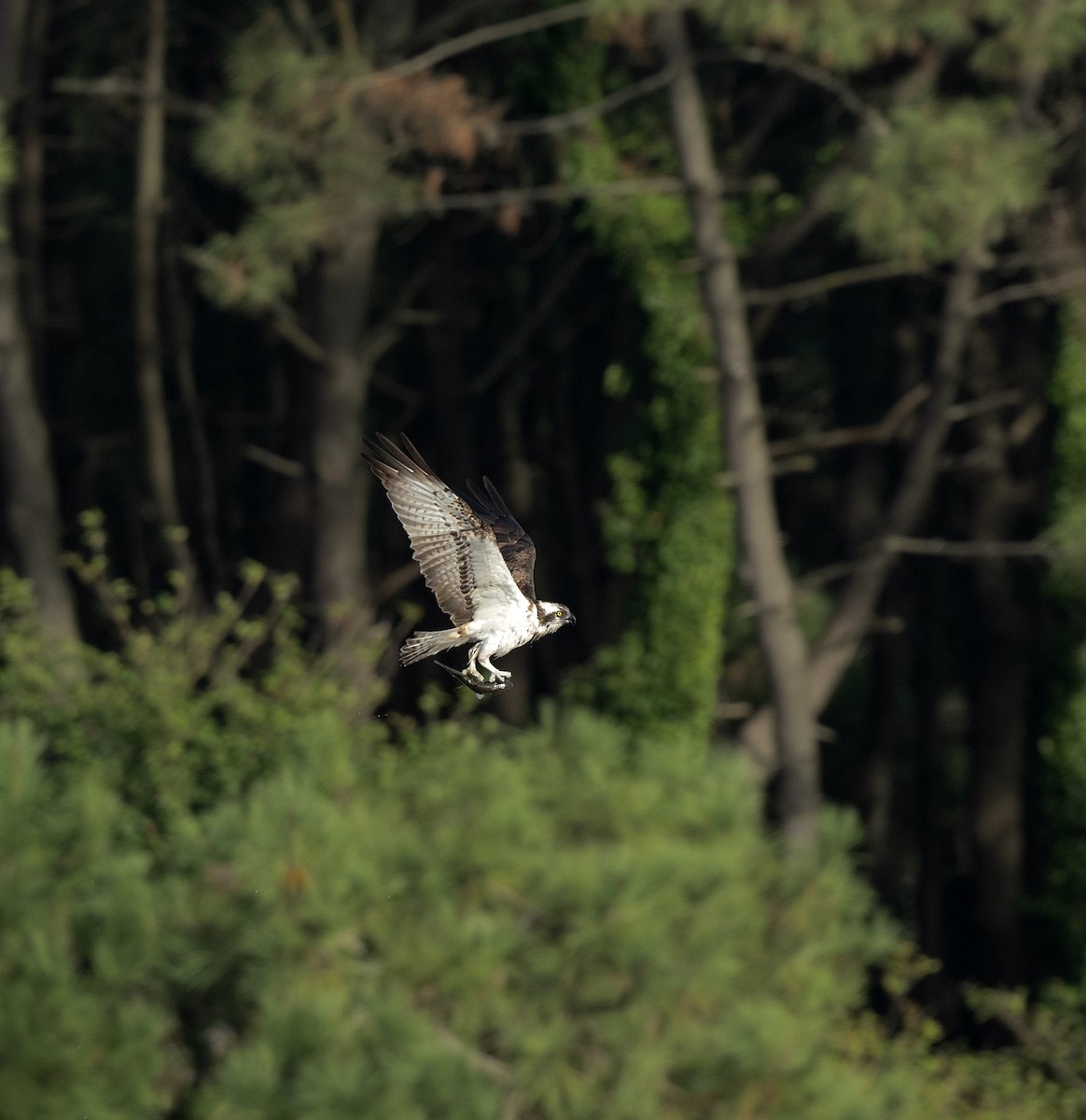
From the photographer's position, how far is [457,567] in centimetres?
657

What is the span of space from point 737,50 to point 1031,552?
3.75m

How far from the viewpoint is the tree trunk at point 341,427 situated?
14.9m

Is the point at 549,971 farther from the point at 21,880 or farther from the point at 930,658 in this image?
the point at 930,658

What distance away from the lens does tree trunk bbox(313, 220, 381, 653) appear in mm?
14945

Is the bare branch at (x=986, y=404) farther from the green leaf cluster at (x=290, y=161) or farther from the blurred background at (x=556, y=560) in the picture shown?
the green leaf cluster at (x=290, y=161)

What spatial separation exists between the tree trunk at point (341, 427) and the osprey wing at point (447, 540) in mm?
8118

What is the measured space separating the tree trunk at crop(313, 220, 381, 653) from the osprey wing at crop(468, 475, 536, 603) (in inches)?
303

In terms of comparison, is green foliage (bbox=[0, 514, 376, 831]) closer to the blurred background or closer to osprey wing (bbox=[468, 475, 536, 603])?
the blurred background

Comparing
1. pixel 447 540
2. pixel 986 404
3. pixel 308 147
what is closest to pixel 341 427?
pixel 308 147

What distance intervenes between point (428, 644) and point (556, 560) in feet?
42.3

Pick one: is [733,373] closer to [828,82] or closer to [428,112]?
[828,82]

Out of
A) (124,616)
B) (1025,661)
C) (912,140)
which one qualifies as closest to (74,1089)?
(124,616)

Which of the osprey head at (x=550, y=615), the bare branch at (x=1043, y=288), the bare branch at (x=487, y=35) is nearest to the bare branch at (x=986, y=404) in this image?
the bare branch at (x=1043, y=288)

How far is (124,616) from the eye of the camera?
11523 millimetres
